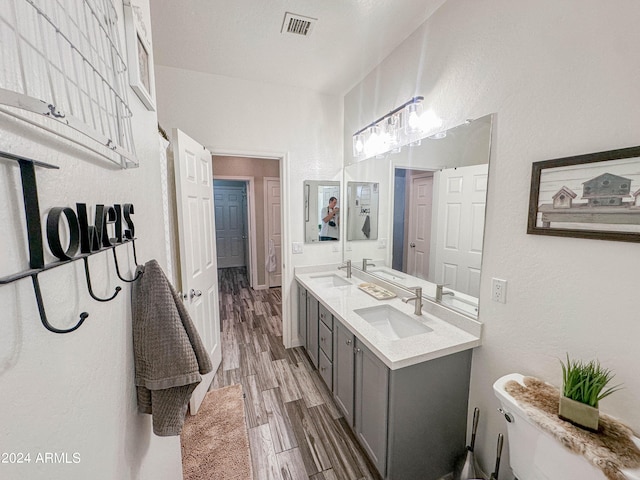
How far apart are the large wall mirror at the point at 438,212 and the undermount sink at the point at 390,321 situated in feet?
0.82

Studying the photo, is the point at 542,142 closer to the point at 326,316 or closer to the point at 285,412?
the point at 326,316

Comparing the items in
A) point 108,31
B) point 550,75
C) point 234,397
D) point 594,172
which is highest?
point 550,75

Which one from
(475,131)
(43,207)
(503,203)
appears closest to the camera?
(43,207)

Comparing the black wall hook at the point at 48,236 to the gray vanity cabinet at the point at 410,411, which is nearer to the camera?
the black wall hook at the point at 48,236

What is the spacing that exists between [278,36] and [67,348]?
6.95 ft

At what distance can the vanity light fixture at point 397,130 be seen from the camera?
1729mm

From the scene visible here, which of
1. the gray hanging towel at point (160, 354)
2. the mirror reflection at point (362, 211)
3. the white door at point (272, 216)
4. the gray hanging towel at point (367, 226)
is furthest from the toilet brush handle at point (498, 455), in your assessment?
the white door at point (272, 216)

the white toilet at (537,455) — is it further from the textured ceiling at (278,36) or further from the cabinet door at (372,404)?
the textured ceiling at (278,36)

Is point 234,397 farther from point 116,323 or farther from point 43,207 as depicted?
point 43,207

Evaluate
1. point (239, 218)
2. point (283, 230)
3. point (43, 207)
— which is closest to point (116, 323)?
point (43, 207)

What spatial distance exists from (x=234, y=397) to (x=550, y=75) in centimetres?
278

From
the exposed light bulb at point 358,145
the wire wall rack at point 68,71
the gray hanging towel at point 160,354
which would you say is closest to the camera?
the wire wall rack at point 68,71

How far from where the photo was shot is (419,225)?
75.1 inches

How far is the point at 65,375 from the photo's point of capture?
452 millimetres
